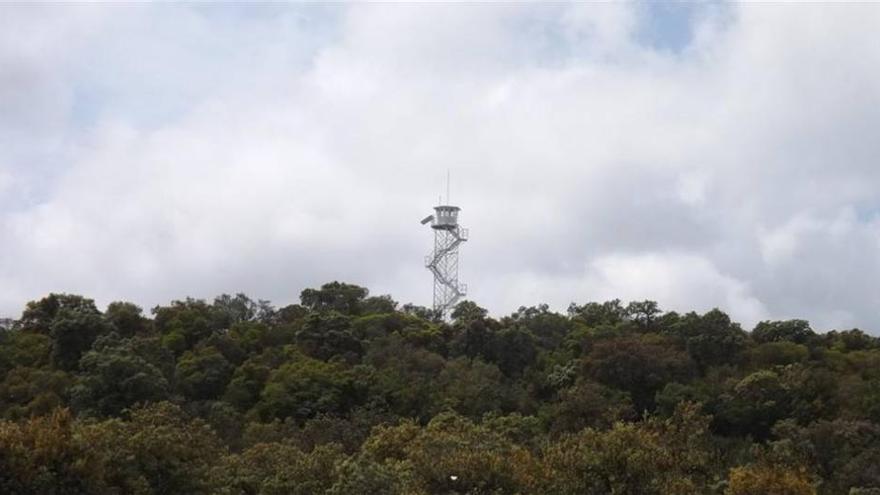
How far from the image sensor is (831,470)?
41656 mm

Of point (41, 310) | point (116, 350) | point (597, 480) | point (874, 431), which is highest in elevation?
point (41, 310)

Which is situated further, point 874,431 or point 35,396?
point 35,396

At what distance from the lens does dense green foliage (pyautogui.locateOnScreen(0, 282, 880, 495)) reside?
92.8ft

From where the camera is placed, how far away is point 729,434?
49.6 meters

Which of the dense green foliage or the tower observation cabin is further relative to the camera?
the tower observation cabin

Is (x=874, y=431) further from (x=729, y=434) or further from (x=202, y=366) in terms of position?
(x=202, y=366)

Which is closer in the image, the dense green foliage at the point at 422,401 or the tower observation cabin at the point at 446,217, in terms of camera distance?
the dense green foliage at the point at 422,401

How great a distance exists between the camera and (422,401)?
1976 inches

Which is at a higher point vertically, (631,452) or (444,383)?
(444,383)

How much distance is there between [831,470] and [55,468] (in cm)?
2736

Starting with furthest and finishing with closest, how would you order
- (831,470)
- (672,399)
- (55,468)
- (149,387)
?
1. (672,399)
2. (149,387)
3. (831,470)
4. (55,468)

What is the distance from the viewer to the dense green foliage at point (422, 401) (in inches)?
1114

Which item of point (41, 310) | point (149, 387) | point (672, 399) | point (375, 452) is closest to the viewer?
point (375, 452)

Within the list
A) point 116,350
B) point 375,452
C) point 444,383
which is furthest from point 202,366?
point 375,452
